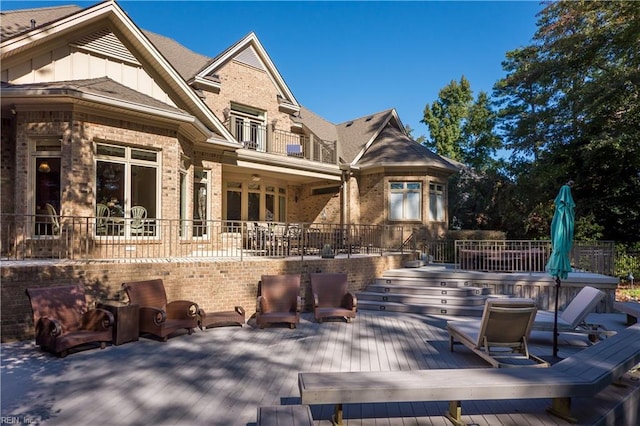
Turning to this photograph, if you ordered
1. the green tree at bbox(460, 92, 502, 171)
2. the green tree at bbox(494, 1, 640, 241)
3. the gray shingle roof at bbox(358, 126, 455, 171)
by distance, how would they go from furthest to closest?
the green tree at bbox(460, 92, 502, 171), the gray shingle roof at bbox(358, 126, 455, 171), the green tree at bbox(494, 1, 640, 241)

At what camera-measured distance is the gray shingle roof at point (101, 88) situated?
8.43 metres

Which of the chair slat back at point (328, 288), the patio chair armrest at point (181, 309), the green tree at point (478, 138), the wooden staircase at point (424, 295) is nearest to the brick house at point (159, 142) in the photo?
the patio chair armrest at point (181, 309)

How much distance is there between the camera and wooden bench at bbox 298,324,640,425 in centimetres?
354

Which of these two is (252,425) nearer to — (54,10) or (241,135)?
(241,135)

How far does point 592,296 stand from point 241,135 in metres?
12.8

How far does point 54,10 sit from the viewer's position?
12711 mm

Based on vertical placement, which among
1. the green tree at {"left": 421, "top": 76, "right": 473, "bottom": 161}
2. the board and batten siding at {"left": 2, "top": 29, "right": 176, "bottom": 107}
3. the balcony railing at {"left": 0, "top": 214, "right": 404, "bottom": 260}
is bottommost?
the balcony railing at {"left": 0, "top": 214, "right": 404, "bottom": 260}

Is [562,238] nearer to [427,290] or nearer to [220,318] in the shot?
[427,290]

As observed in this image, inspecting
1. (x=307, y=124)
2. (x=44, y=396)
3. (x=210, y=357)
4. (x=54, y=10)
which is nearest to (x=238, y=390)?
(x=210, y=357)

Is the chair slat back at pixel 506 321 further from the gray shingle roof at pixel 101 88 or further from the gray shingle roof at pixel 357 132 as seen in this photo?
the gray shingle roof at pixel 357 132

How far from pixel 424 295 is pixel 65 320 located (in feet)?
26.6

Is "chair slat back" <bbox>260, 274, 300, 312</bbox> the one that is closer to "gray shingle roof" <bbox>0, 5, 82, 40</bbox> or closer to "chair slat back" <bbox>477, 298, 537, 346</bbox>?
"chair slat back" <bbox>477, 298, 537, 346</bbox>

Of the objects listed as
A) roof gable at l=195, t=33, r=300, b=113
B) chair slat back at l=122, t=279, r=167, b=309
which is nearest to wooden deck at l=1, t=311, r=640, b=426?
chair slat back at l=122, t=279, r=167, b=309

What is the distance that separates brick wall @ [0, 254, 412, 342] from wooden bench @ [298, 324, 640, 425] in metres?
5.39
